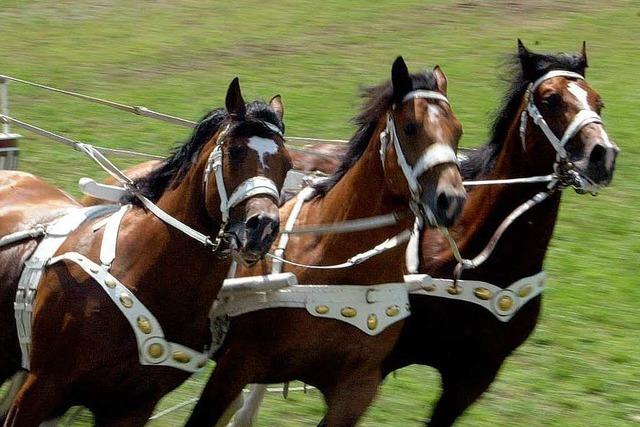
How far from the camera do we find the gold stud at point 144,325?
14.7ft

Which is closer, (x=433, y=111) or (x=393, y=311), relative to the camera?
(x=433, y=111)

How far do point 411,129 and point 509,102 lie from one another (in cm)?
112

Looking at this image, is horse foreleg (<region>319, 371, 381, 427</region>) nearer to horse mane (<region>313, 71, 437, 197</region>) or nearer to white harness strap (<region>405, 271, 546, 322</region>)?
white harness strap (<region>405, 271, 546, 322</region>)

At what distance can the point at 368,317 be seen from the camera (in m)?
4.92

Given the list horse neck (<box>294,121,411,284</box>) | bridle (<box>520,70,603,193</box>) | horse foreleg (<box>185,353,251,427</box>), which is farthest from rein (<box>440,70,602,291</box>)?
horse foreleg (<box>185,353,251,427</box>)

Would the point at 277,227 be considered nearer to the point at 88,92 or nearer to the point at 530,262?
the point at 530,262

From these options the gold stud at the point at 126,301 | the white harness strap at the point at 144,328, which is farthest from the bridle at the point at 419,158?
the gold stud at the point at 126,301

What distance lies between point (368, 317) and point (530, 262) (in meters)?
0.99

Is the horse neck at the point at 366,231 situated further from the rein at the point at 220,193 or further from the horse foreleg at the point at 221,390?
the rein at the point at 220,193

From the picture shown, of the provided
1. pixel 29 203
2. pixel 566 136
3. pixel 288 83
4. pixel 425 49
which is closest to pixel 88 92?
pixel 288 83

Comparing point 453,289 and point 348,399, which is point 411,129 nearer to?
point 453,289

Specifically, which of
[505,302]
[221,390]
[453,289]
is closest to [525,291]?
[505,302]

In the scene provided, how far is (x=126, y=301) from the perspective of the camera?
450cm

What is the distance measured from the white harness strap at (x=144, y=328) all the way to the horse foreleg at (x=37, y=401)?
0.37 metres
